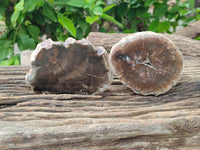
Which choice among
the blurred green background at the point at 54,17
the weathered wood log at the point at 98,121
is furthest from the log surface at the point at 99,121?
the blurred green background at the point at 54,17

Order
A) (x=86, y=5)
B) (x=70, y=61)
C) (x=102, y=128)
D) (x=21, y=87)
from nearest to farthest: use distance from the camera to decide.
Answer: (x=102, y=128)
(x=70, y=61)
(x=21, y=87)
(x=86, y=5)

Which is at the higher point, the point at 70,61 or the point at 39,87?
the point at 70,61

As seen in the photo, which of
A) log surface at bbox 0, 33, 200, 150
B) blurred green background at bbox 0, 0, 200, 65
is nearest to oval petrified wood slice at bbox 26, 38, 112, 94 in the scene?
log surface at bbox 0, 33, 200, 150

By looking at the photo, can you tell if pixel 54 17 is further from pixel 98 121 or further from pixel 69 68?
pixel 98 121

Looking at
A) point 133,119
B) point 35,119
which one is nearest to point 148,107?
point 133,119

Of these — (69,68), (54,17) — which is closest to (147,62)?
(69,68)

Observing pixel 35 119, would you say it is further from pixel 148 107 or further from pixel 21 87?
pixel 148 107
